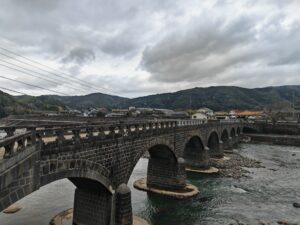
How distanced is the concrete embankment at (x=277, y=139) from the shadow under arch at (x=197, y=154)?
48325mm

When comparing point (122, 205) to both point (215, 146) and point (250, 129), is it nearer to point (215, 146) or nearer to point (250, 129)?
point (215, 146)

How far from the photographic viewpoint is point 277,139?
270 ft

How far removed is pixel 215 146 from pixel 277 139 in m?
37.3

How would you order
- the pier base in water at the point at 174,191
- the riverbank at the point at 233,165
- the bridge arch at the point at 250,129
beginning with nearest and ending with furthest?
the pier base in water at the point at 174,191, the riverbank at the point at 233,165, the bridge arch at the point at 250,129

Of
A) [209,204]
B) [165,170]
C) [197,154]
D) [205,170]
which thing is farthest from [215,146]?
[209,204]

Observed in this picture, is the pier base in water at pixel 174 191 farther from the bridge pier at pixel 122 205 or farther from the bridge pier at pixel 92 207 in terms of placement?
the bridge pier at pixel 92 207

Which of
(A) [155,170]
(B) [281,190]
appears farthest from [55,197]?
(B) [281,190]

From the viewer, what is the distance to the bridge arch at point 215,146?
53.3m

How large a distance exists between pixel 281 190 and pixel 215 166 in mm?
13433

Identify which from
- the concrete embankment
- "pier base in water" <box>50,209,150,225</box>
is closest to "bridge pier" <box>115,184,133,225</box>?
"pier base in water" <box>50,209,150,225</box>

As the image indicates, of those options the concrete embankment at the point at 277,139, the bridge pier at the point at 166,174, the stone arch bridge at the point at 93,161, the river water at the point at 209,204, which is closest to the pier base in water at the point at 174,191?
the bridge pier at the point at 166,174

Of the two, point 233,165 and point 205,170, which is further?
point 233,165

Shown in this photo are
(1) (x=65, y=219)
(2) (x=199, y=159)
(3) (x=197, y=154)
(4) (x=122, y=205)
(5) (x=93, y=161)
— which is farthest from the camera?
(3) (x=197, y=154)

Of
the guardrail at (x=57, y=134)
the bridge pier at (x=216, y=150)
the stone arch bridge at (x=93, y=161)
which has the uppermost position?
the guardrail at (x=57, y=134)
